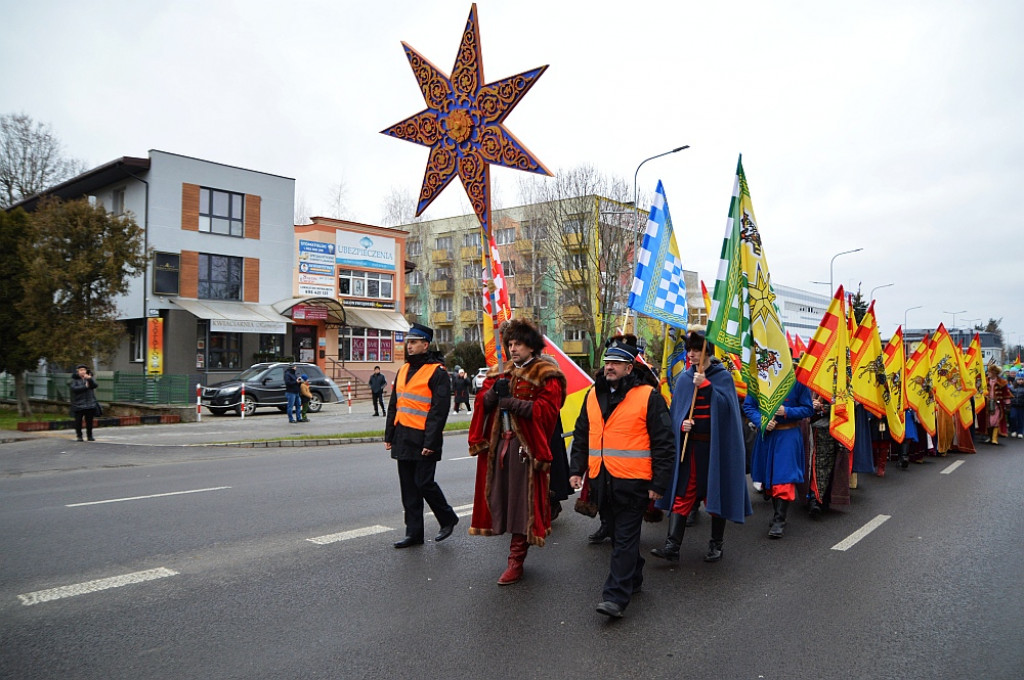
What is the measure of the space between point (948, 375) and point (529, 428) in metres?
12.0

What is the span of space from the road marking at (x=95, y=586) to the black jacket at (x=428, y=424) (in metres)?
1.96

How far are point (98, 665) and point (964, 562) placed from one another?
248 inches

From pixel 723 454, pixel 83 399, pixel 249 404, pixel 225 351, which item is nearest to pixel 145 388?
pixel 249 404

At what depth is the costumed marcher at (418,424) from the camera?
20.3 ft

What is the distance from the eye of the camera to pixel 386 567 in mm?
5727

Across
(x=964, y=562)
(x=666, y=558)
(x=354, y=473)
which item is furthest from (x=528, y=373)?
(x=354, y=473)

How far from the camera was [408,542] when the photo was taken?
21.0ft

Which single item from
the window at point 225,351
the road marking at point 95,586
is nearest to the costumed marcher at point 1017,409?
the road marking at point 95,586

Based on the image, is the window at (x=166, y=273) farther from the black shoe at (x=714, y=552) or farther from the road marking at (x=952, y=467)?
the black shoe at (x=714, y=552)

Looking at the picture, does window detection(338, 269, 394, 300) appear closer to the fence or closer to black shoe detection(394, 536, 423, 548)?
the fence

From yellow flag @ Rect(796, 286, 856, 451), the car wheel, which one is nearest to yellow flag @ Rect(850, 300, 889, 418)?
yellow flag @ Rect(796, 286, 856, 451)

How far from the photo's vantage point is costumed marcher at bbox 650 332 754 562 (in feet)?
19.1

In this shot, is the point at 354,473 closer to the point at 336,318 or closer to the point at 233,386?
the point at 233,386

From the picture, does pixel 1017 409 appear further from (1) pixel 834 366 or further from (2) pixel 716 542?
(2) pixel 716 542
